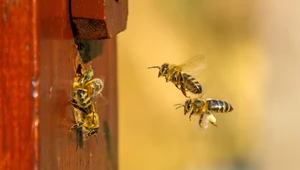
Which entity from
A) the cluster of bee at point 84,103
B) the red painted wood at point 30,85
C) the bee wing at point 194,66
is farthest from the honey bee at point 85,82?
the bee wing at point 194,66

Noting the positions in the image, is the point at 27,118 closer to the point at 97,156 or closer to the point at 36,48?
the point at 36,48

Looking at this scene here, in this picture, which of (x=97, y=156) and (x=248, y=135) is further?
(x=248, y=135)

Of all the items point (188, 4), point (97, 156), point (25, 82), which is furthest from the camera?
point (188, 4)

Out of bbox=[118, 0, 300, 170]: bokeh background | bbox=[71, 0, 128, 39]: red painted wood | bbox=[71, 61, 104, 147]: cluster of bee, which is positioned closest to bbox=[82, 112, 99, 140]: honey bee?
bbox=[71, 61, 104, 147]: cluster of bee

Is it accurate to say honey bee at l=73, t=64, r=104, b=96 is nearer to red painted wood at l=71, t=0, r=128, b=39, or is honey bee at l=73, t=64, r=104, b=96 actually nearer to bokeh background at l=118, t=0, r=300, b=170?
red painted wood at l=71, t=0, r=128, b=39

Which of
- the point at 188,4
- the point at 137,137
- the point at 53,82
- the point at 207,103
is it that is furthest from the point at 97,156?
the point at 188,4

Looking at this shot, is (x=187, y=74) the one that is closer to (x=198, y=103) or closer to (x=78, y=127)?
(x=198, y=103)
